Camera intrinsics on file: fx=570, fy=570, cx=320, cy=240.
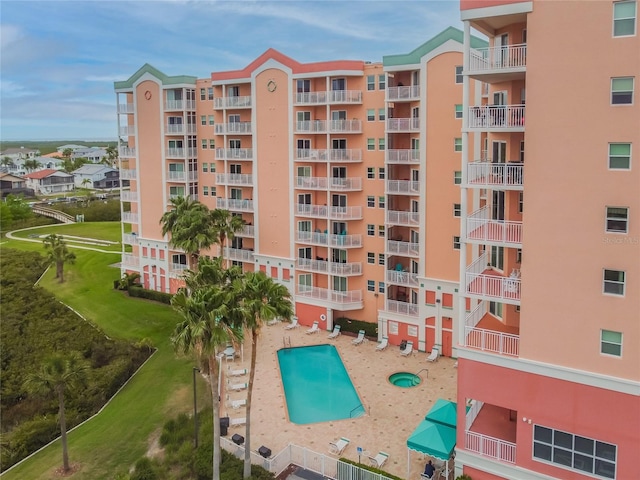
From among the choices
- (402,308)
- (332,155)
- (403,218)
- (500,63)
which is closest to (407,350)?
(402,308)

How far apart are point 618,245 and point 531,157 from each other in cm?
396

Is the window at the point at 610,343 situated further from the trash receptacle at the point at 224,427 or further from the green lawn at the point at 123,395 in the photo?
the green lawn at the point at 123,395

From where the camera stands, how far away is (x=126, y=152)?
51.8 metres

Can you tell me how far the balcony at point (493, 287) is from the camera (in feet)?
67.4

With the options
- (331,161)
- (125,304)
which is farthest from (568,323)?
(125,304)

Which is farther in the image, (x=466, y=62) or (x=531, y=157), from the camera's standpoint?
(x=466, y=62)

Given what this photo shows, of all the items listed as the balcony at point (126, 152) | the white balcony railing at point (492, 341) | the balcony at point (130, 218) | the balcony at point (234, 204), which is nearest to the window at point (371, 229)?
the balcony at point (234, 204)

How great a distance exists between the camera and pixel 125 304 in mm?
47594

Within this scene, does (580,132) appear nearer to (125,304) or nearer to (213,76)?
(213,76)

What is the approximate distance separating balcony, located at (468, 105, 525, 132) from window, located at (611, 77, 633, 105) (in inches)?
116

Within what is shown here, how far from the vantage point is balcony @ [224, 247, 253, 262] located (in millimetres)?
44719

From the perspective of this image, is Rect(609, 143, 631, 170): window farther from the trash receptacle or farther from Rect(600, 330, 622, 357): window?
the trash receptacle

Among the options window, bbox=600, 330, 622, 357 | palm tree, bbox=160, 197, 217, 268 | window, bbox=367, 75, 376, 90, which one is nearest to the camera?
window, bbox=600, 330, 622, 357

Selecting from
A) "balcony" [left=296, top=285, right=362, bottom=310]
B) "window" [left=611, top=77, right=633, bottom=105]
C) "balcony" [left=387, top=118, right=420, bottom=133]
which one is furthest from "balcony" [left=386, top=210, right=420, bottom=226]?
"window" [left=611, top=77, right=633, bottom=105]
